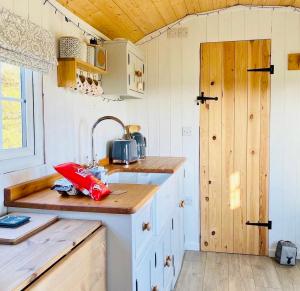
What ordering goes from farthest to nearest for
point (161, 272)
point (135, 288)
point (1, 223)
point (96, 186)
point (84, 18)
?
point (84, 18) → point (161, 272) → point (96, 186) → point (135, 288) → point (1, 223)

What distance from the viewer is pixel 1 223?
1516mm

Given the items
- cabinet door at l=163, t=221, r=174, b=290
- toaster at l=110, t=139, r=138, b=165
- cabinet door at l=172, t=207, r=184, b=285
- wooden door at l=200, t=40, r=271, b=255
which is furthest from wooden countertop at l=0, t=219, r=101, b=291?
wooden door at l=200, t=40, r=271, b=255

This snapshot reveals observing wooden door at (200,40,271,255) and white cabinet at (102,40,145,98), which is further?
wooden door at (200,40,271,255)

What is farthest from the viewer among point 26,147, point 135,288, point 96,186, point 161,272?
point 161,272

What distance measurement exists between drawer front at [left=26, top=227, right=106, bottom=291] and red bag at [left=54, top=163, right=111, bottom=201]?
26 centimetres

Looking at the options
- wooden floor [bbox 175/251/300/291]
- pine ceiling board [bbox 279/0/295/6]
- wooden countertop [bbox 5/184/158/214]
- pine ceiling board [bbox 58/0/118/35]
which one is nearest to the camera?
wooden countertop [bbox 5/184/158/214]

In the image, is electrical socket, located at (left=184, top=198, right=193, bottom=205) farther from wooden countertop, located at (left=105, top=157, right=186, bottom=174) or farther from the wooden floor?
wooden countertop, located at (left=105, top=157, right=186, bottom=174)

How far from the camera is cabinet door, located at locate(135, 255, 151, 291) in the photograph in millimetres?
1738

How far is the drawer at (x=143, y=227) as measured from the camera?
170cm

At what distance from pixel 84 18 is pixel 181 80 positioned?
1263mm

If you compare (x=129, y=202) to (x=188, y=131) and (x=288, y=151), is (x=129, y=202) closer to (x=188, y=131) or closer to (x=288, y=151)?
(x=188, y=131)

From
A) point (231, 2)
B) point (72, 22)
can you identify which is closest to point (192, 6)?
point (231, 2)

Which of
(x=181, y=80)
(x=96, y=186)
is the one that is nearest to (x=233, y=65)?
(x=181, y=80)

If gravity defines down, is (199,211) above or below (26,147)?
below
